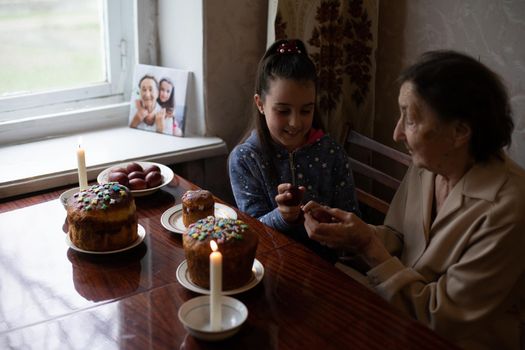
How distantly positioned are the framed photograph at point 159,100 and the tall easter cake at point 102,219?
853 mm

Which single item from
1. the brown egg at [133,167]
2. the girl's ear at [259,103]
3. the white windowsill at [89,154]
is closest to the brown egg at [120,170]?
the brown egg at [133,167]

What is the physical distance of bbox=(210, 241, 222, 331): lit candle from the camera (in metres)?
1.23

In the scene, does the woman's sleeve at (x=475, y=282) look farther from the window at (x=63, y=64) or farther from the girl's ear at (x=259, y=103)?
the window at (x=63, y=64)

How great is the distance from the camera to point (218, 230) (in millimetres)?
1493

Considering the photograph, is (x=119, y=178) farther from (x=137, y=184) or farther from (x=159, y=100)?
(x=159, y=100)

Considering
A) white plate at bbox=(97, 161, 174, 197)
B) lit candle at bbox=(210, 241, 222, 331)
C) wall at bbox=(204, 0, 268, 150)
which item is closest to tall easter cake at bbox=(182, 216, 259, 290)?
lit candle at bbox=(210, 241, 222, 331)

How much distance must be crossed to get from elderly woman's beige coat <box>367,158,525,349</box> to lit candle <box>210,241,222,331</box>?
1.60 ft

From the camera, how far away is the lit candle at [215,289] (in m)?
1.23

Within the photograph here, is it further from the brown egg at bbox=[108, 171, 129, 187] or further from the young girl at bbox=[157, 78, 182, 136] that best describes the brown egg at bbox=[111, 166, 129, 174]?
the young girl at bbox=[157, 78, 182, 136]

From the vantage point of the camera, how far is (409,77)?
1612 mm

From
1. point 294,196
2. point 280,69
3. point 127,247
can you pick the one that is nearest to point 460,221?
point 294,196

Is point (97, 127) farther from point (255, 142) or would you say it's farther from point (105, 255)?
point (105, 255)

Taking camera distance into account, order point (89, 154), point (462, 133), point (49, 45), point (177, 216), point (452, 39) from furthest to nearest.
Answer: point (49, 45)
point (89, 154)
point (452, 39)
point (177, 216)
point (462, 133)

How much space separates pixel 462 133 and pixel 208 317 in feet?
2.39
